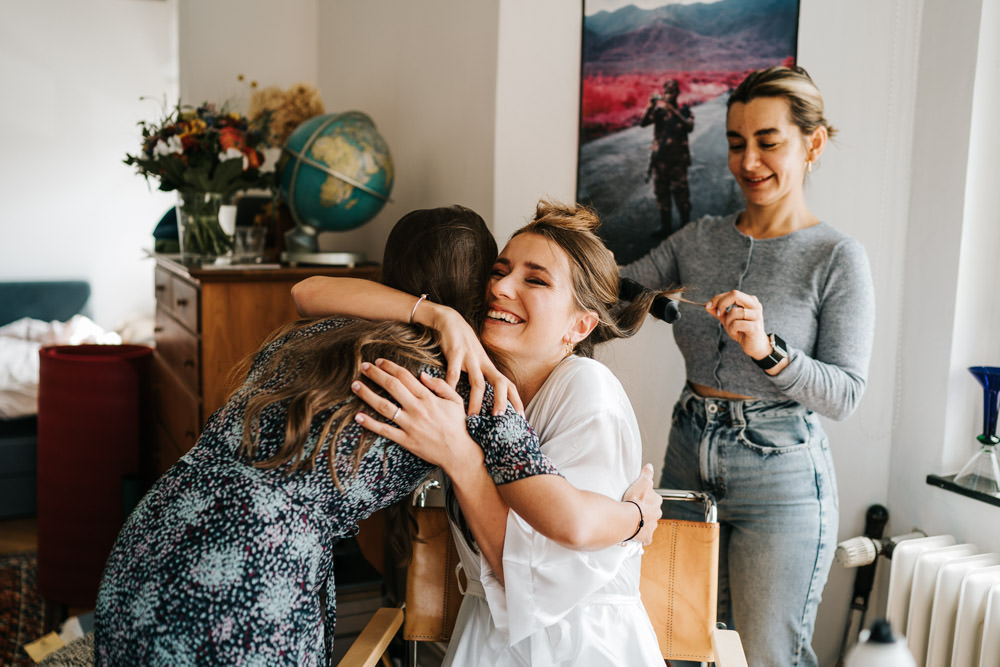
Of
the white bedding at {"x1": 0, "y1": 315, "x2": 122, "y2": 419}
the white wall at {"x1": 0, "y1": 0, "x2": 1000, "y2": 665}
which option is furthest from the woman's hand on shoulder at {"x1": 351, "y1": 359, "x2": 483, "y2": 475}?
the white bedding at {"x1": 0, "y1": 315, "x2": 122, "y2": 419}

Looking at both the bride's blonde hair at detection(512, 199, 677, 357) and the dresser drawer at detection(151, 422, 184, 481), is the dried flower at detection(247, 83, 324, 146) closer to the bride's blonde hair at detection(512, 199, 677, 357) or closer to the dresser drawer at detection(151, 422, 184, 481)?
the dresser drawer at detection(151, 422, 184, 481)

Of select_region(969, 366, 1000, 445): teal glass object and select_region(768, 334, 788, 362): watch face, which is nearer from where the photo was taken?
select_region(768, 334, 788, 362): watch face

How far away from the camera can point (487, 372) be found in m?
1.19

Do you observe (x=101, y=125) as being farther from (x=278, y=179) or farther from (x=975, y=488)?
(x=975, y=488)

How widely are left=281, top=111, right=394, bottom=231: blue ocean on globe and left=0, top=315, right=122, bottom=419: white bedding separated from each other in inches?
82.2

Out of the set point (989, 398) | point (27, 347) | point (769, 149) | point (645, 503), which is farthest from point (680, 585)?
point (27, 347)

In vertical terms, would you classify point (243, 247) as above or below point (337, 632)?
above

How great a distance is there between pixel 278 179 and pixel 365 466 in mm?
1621

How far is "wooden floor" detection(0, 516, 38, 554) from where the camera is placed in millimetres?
3365

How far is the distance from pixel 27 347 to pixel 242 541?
12.8ft

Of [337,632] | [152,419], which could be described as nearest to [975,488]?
[337,632]

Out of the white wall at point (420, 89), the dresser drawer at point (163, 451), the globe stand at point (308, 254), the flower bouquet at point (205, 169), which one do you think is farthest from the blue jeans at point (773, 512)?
the dresser drawer at point (163, 451)

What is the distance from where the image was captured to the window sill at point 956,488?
1.78 meters

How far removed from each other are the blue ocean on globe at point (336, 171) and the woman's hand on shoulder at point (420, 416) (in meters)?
1.35
